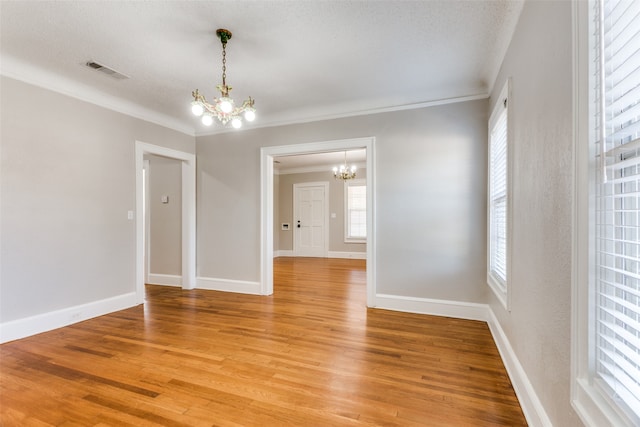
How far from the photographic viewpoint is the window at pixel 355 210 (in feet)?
27.6

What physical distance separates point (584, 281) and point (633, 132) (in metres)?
0.53

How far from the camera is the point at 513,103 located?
2.28 m

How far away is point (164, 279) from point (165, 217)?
108cm

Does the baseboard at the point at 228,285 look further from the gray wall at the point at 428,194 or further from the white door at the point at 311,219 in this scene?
the white door at the point at 311,219

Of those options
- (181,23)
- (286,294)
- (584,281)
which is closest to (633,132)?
(584,281)

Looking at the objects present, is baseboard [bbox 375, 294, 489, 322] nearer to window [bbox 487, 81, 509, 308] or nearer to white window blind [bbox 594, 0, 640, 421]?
window [bbox 487, 81, 509, 308]

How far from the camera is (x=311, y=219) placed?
897cm

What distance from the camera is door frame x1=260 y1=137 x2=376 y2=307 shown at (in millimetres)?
3930

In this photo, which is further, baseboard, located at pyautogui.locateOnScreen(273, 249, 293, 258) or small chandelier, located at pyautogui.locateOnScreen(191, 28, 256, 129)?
baseboard, located at pyautogui.locateOnScreen(273, 249, 293, 258)

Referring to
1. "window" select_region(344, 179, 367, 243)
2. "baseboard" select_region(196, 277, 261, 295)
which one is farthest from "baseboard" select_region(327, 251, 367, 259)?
"baseboard" select_region(196, 277, 261, 295)

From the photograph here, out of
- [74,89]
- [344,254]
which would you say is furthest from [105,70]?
[344,254]

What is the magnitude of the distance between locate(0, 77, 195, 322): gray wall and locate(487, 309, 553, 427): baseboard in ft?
14.3

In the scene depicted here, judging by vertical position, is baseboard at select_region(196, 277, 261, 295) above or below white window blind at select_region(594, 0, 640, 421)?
below

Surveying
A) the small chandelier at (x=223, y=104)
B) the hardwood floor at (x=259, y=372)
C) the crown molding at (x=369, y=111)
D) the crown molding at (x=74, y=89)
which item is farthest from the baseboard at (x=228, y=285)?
the small chandelier at (x=223, y=104)
